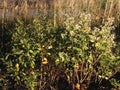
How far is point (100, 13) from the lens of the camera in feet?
23.4

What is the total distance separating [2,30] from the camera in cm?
588

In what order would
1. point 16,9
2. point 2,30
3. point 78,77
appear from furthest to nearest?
point 16,9
point 2,30
point 78,77

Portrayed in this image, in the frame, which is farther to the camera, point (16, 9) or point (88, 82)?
point (16, 9)

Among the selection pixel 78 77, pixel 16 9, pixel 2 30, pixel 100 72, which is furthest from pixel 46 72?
pixel 16 9

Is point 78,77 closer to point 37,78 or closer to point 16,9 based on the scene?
point 37,78

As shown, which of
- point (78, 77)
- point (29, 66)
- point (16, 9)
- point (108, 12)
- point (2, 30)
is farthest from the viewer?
point (16, 9)

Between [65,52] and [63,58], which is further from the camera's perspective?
[65,52]

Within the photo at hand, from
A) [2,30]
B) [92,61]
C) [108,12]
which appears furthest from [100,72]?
[108,12]

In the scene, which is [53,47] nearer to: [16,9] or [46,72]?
[46,72]

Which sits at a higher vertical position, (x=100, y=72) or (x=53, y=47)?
(x=53, y=47)

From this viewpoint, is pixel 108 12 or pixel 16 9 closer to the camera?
pixel 108 12

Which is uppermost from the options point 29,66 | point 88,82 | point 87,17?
point 87,17

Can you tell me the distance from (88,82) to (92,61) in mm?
358

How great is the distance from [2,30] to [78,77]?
6.24 feet
